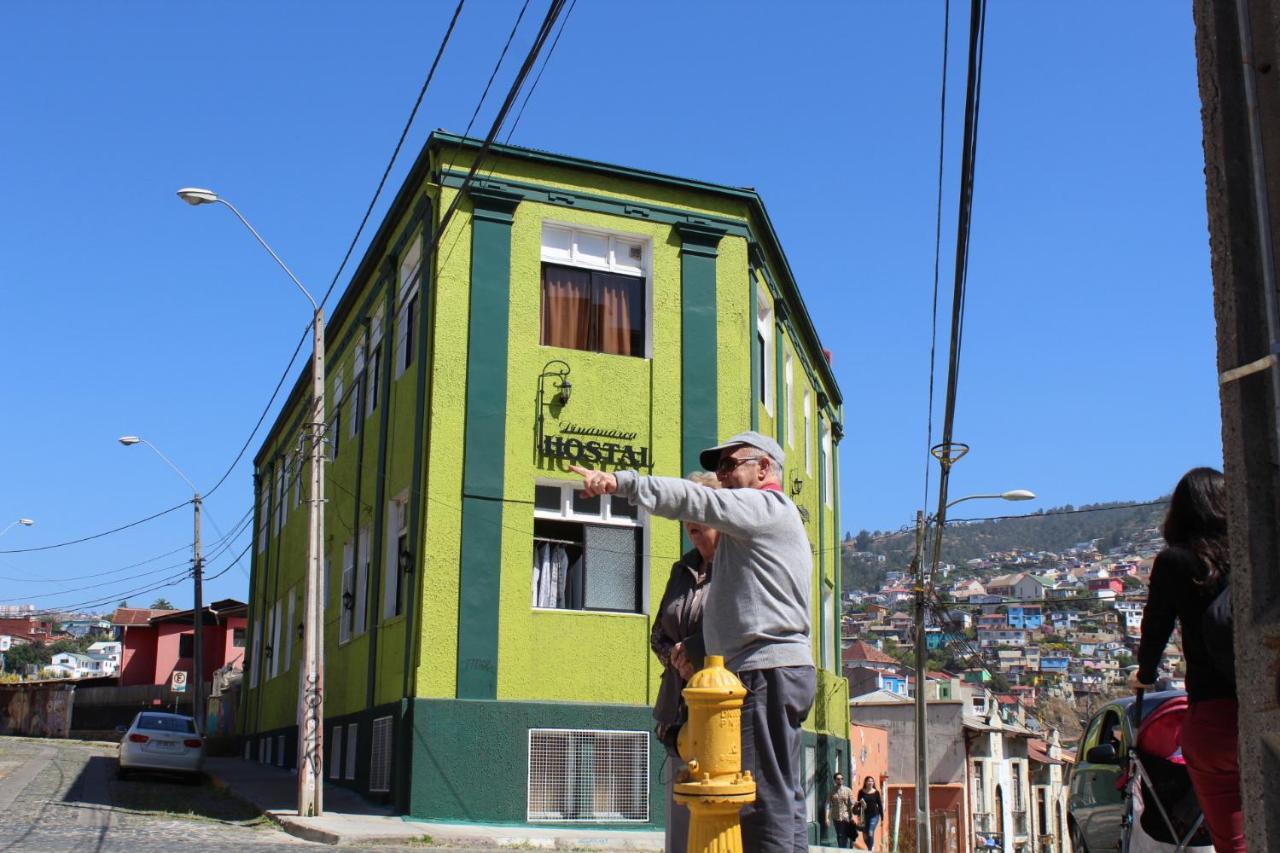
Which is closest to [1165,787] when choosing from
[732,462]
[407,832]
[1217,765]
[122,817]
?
[1217,765]

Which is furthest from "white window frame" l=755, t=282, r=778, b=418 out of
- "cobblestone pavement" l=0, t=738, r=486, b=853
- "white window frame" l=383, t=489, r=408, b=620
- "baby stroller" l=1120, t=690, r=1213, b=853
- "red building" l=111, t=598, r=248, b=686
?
"red building" l=111, t=598, r=248, b=686

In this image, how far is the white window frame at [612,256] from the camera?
15.8m

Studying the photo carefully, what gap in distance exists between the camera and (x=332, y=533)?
69.2ft

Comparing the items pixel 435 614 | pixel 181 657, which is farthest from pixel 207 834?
pixel 181 657

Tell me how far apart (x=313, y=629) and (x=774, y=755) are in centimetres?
1056

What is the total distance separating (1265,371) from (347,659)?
56.0ft

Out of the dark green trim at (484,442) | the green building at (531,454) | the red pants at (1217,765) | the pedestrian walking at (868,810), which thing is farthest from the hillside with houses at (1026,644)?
the dark green trim at (484,442)

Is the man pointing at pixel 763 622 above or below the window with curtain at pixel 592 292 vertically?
below

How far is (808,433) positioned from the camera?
22.7 meters

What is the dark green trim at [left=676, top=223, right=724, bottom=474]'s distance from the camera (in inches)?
619

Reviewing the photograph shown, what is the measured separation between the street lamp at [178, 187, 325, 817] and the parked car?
7674mm

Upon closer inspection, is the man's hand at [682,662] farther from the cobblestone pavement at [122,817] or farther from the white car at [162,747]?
the white car at [162,747]

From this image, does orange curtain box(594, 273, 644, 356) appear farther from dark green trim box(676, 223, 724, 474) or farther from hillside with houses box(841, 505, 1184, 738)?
hillside with houses box(841, 505, 1184, 738)

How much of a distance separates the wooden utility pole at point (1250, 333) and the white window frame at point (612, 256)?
1285 cm
